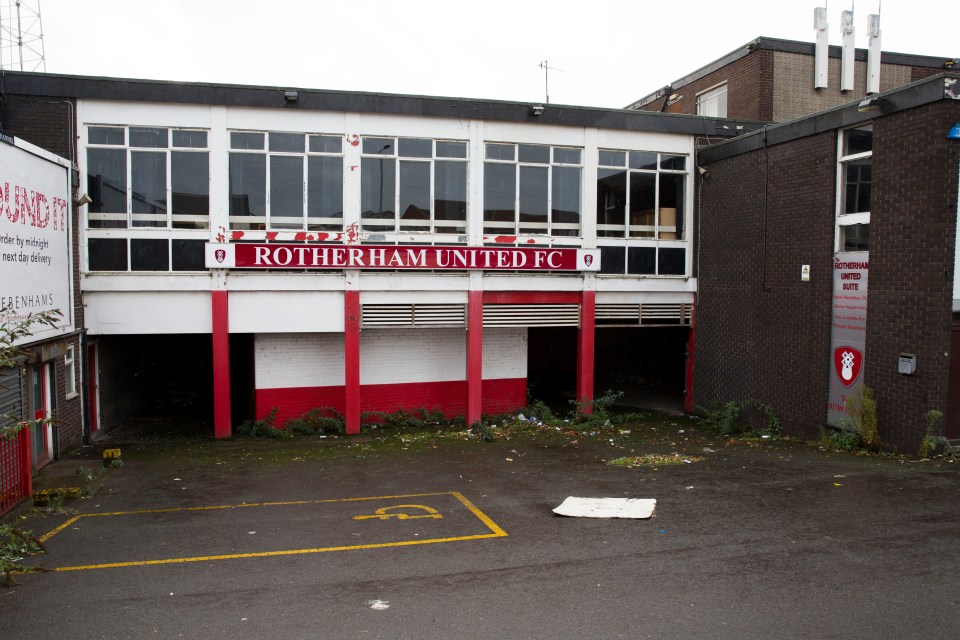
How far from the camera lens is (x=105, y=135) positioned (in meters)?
14.9

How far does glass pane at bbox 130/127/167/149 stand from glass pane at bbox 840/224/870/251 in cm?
1337

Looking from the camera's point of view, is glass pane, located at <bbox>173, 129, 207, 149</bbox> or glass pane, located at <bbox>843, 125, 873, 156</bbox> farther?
glass pane, located at <bbox>173, 129, 207, 149</bbox>

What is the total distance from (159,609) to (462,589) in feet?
8.67

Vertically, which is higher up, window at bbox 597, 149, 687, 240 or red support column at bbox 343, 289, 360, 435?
window at bbox 597, 149, 687, 240

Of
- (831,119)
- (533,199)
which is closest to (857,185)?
(831,119)

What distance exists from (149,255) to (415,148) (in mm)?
6001

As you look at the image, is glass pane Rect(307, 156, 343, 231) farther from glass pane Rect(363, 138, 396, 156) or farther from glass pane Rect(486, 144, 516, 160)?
glass pane Rect(486, 144, 516, 160)

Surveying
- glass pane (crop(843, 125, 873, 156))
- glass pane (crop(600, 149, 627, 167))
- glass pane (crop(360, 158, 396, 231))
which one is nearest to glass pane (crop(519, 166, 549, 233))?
glass pane (crop(600, 149, 627, 167))

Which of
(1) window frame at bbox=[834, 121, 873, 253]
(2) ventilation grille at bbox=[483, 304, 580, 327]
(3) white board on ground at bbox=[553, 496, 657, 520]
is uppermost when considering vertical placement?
(1) window frame at bbox=[834, 121, 873, 253]

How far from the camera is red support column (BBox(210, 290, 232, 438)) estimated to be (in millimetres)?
15306

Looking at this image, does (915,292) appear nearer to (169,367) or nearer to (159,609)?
(159,609)

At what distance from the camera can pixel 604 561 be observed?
7.45 m

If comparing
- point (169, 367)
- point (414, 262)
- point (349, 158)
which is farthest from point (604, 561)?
point (169, 367)

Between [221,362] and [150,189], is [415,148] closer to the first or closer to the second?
[150,189]
